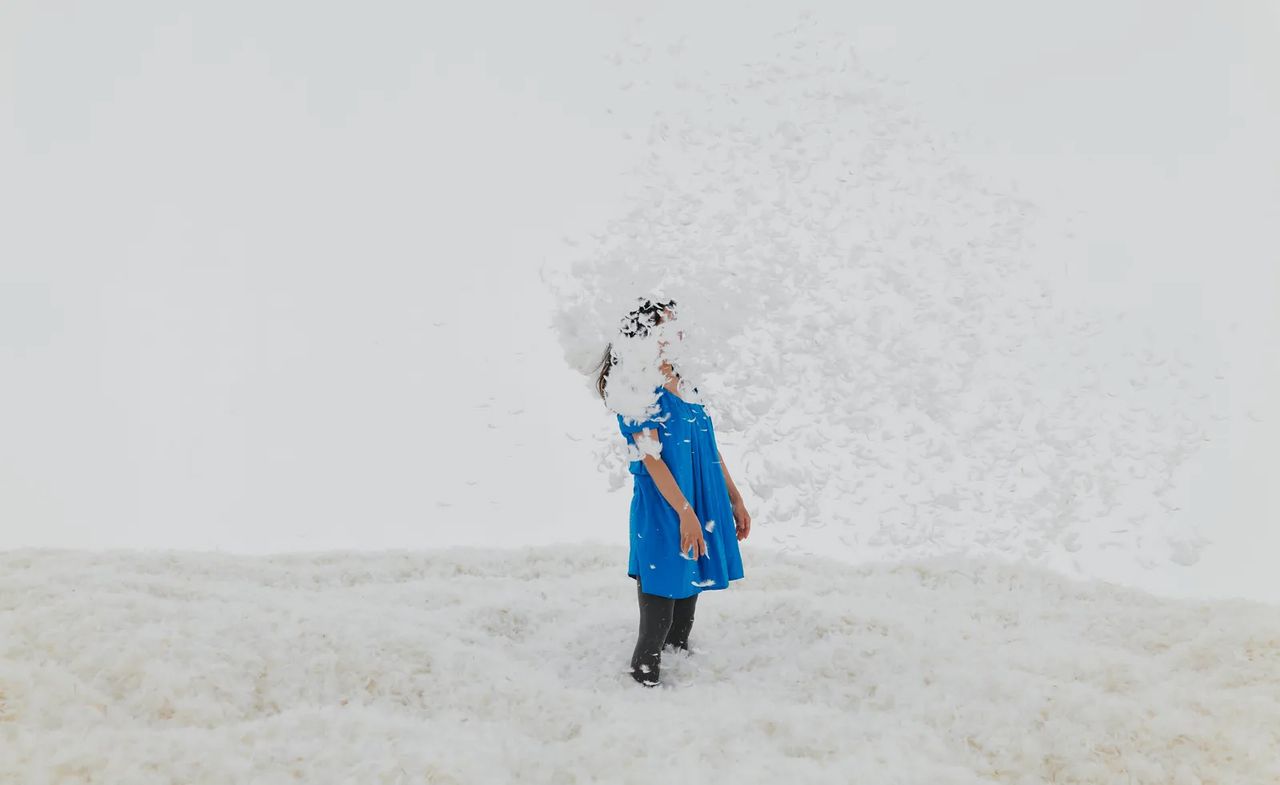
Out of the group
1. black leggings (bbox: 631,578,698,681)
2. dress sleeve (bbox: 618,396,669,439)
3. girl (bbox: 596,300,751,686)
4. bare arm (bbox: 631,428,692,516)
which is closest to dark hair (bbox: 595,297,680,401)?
girl (bbox: 596,300,751,686)

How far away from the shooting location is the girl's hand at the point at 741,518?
410cm

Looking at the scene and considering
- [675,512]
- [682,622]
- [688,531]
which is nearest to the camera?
[688,531]

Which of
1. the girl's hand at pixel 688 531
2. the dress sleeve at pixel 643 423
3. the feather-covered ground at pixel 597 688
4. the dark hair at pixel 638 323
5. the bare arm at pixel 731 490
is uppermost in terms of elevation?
the dark hair at pixel 638 323

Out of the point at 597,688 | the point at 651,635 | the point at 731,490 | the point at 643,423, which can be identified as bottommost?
the point at 597,688

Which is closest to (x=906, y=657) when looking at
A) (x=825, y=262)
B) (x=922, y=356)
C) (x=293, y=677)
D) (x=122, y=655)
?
(x=922, y=356)

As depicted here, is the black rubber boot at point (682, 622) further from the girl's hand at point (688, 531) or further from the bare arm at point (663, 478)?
the bare arm at point (663, 478)

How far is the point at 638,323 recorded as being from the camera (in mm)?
3752

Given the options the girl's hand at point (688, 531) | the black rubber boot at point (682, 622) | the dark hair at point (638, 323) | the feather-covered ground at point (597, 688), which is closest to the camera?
the feather-covered ground at point (597, 688)

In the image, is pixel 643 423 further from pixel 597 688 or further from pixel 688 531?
pixel 597 688

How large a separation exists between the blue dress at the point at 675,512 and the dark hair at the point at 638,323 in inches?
8.4

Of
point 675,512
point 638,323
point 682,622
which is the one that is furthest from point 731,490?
point 638,323

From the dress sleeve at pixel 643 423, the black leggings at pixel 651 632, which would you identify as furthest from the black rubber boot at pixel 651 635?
the dress sleeve at pixel 643 423

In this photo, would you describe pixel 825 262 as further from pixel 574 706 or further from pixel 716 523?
pixel 574 706

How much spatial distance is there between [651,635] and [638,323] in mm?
1241
